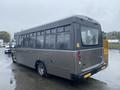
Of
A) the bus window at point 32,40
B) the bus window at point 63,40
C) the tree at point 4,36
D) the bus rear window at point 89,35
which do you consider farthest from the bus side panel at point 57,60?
the tree at point 4,36

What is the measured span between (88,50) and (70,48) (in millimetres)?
955

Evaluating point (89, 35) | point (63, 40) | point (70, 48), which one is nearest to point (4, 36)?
point (63, 40)

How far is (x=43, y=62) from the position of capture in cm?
717

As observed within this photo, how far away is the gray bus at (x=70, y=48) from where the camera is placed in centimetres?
530

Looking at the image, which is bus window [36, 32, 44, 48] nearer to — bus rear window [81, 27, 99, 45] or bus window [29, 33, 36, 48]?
bus window [29, 33, 36, 48]

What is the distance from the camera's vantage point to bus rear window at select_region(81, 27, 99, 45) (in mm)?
5680

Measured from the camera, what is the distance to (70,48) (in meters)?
5.34

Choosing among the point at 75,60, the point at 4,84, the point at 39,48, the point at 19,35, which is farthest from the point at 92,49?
the point at 19,35

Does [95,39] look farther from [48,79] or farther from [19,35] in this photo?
[19,35]

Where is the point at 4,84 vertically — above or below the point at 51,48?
below

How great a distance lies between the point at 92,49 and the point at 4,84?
4.41m

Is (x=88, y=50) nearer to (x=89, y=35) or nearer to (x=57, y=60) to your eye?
(x=89, y=35)

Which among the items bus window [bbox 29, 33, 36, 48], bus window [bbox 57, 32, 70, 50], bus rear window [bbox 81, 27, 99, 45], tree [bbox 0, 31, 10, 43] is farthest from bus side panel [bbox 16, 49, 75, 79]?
tree [bbox 0, 31, 10, 43]

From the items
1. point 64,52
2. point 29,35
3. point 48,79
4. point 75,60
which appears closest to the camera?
point 75,60
